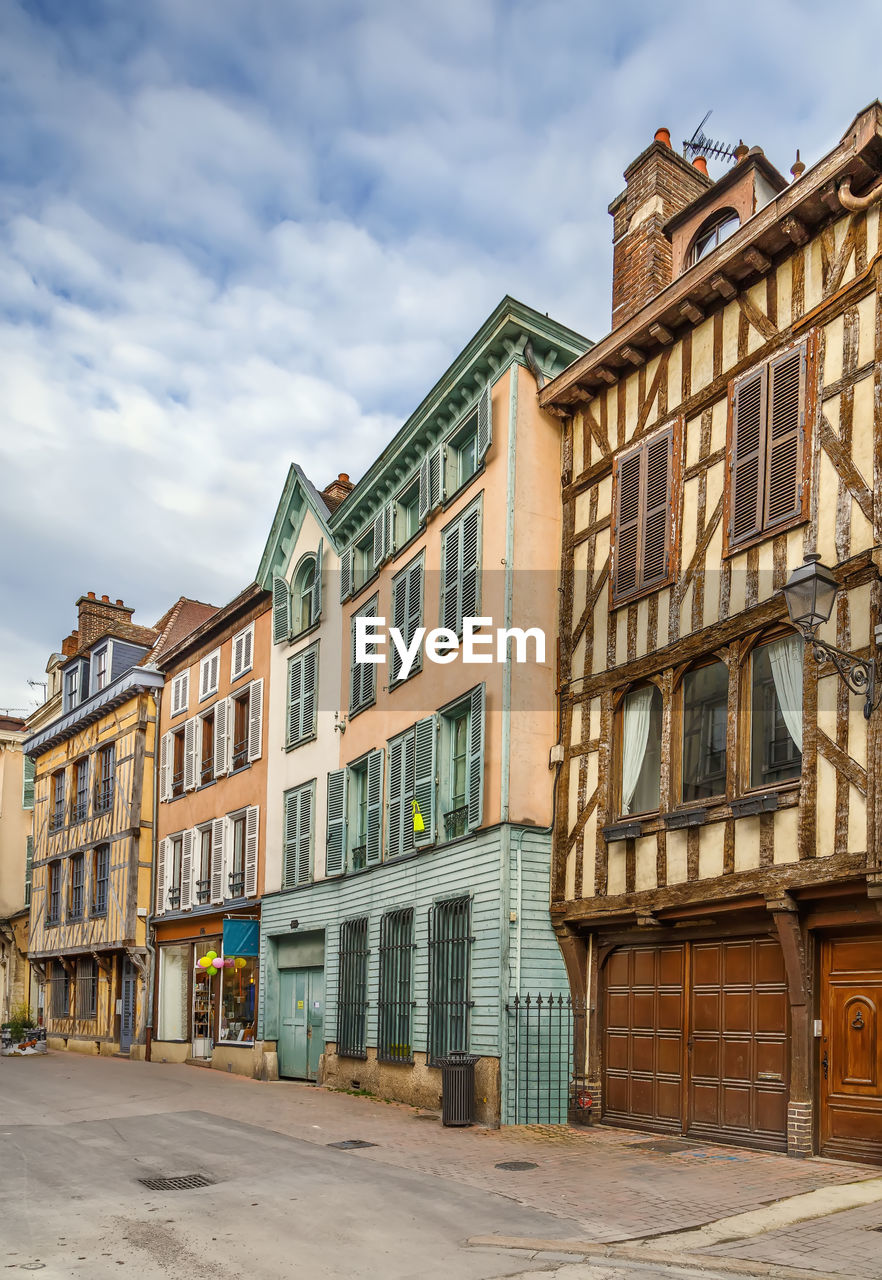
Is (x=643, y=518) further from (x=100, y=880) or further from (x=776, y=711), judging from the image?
(x=100, y=880)

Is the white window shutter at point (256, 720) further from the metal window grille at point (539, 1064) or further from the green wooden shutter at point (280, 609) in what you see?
the metal window grille at point (539, 1064)

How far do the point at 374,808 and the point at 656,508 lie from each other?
764cm

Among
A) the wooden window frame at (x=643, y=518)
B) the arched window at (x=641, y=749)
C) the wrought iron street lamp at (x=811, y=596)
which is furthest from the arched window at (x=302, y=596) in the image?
the wrought iron street lamp at (x=811, y=596)

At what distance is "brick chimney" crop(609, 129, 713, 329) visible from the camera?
1559 centimetres

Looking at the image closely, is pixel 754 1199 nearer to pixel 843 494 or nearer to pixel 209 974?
pixel 843 494

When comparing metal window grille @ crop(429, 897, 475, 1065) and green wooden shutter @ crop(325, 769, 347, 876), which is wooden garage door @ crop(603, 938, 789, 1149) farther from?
green wooden shutter @ crop(325, 769, 347, 876)

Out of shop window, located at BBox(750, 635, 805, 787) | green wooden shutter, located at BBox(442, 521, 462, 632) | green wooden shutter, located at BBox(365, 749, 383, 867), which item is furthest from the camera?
green wooden shutter, located at BBox(365, 749, 383, 867)

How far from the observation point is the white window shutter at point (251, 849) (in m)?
23.4

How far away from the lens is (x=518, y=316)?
15.7 meters

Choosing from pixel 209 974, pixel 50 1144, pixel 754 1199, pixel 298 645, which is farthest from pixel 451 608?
pixel 209 974

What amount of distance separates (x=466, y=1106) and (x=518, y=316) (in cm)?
991

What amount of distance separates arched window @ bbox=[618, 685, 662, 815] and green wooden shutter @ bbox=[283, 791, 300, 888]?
962cm

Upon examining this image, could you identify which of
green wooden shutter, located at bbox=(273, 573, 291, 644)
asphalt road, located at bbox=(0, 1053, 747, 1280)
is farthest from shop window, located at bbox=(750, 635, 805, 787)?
green wooden shutter, located at bbox=(273, 573, 291, 644)

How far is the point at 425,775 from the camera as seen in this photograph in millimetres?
17109
